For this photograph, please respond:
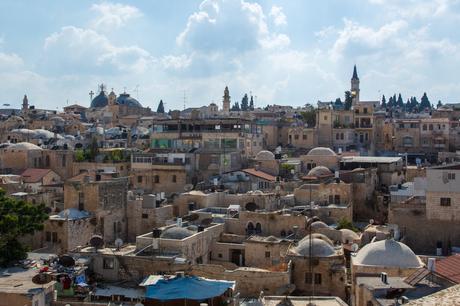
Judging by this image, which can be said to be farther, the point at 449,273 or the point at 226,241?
the point at 226,241

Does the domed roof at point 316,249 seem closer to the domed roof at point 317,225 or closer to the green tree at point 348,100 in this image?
the domed roof at point 317,225

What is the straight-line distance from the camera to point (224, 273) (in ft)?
83.4

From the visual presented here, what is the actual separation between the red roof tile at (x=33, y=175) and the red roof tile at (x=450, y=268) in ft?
110

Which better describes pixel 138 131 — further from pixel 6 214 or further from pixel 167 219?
pixel 6 214

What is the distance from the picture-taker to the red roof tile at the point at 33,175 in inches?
1813

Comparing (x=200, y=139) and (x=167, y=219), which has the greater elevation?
(x=200, y=139)

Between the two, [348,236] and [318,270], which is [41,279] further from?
[348,236]

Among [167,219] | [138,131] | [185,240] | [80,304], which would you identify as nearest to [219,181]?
[167,219]

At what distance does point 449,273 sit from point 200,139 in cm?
3202

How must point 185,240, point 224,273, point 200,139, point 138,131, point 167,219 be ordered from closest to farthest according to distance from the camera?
point 224,273, point 185,240, point 167,219, point 200,139, point 138,131

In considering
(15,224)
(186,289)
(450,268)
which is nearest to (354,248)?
(450,268)

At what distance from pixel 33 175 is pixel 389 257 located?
3268 cm

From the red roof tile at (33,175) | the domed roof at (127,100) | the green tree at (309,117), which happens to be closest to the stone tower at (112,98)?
the domed roof at (127,100)

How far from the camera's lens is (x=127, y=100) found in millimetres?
104812
